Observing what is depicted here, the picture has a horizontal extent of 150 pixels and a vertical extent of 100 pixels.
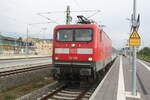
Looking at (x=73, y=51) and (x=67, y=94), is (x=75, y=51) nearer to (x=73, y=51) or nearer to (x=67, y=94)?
(x=73, y=51)

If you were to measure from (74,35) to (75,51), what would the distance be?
82 cm

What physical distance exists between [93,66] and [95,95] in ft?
7.39

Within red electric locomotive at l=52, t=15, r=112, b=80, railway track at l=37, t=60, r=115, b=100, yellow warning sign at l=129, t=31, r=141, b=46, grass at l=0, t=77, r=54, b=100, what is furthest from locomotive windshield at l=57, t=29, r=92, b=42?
grass at l=0, t=77, r=54, b=100

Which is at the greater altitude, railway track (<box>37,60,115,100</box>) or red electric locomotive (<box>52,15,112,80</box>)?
red electric locomotive (<box>52,15,112,80</box>)

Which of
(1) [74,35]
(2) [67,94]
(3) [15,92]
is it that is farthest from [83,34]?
(3) [15,92]

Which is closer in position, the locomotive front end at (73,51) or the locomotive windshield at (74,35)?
the locomotive front end at (73,51)

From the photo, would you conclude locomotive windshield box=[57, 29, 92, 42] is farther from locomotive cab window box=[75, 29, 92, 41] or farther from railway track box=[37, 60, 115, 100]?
railway track box=[37, 60, 115, 100]

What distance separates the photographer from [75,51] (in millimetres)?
9766

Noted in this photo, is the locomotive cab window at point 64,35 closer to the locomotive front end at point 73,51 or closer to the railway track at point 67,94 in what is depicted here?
the locomotive front end at point 73,51

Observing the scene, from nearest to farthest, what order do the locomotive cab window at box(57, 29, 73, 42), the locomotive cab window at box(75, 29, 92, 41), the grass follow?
the grass
the locomotive cab window at box(75, 29, 92, 41)
the locomotive cab window at box(57, 29, 73, 42)

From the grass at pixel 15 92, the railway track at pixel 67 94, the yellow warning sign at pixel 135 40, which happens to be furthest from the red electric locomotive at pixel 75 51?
the yellow warning sign at pixel 135 40

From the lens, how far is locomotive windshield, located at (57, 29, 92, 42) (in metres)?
9.83

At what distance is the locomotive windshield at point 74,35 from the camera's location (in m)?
9.83

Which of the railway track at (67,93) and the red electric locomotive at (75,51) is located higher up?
the red electric locomotive at (75,51)
